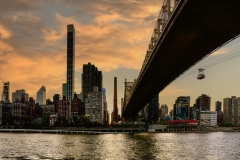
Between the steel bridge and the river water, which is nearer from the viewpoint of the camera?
the steel bridge

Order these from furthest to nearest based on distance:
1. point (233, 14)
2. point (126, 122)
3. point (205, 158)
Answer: point (126, 122), point (205, 158), point (233, 14)

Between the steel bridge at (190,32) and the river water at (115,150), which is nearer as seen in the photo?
the steel bridge at (190,32)

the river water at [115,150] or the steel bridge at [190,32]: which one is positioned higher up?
the steel bridge at [190,32]

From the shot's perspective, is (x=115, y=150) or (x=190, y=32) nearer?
(x=190, y=32)

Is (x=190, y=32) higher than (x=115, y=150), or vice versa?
(x=190, y=32)

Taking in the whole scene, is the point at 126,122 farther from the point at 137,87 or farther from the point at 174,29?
the point at 174,29

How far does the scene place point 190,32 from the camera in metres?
33.8

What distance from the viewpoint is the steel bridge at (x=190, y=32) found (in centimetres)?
2659

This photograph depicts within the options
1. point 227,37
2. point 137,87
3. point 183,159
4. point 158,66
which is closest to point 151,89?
point 137,87

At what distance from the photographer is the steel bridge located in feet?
87.2

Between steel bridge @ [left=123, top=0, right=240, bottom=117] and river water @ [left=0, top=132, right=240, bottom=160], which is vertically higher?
steel bridge @ [left=123, top=0, right=240, bottom=117]

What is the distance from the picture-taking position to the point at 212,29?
33.2 m

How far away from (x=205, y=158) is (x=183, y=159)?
4.07 meters

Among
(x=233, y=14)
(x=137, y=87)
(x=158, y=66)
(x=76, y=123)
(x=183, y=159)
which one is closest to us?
→ (x=233, y=14)
